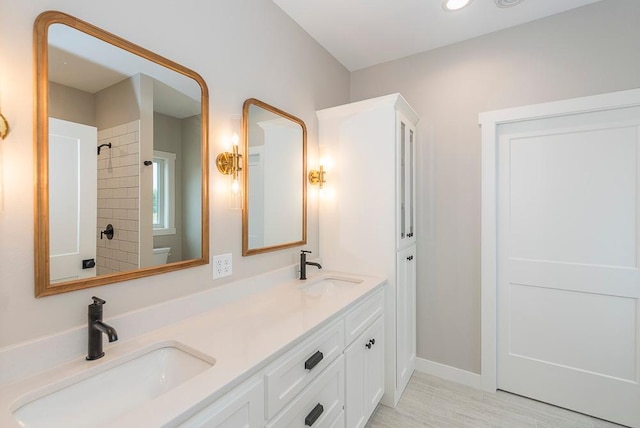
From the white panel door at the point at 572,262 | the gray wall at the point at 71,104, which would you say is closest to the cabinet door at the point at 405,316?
the white panel door at the point at 572,262

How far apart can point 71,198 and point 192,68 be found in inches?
30.8

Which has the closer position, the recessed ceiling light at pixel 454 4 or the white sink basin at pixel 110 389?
the white sink basin at pixel 110 389

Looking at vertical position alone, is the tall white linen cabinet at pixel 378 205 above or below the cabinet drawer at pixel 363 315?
above

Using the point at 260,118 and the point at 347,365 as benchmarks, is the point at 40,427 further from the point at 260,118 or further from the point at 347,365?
the point at 260,118

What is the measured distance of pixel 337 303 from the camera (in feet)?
5.04

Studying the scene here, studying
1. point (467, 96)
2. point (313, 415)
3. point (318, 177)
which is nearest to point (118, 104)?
point (318, 177)

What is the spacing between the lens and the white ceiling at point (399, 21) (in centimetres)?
195

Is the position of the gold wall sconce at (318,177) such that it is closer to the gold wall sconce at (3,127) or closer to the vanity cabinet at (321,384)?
the vanity cabinet at (321,384)

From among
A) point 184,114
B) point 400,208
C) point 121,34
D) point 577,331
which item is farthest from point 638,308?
point 121,34

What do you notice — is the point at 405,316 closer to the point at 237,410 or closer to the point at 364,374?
the point at 364,374

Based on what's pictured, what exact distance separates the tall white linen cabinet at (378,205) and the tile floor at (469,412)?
0.37 feet

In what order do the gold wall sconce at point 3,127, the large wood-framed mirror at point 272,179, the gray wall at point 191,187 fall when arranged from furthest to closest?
the large wood-framed mirror at point 272,179, the gray wall at point 191,187, the gold wall sconce at point 3,127

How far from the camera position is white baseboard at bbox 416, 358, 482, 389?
7.58ft

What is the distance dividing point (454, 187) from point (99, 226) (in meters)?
2.29
